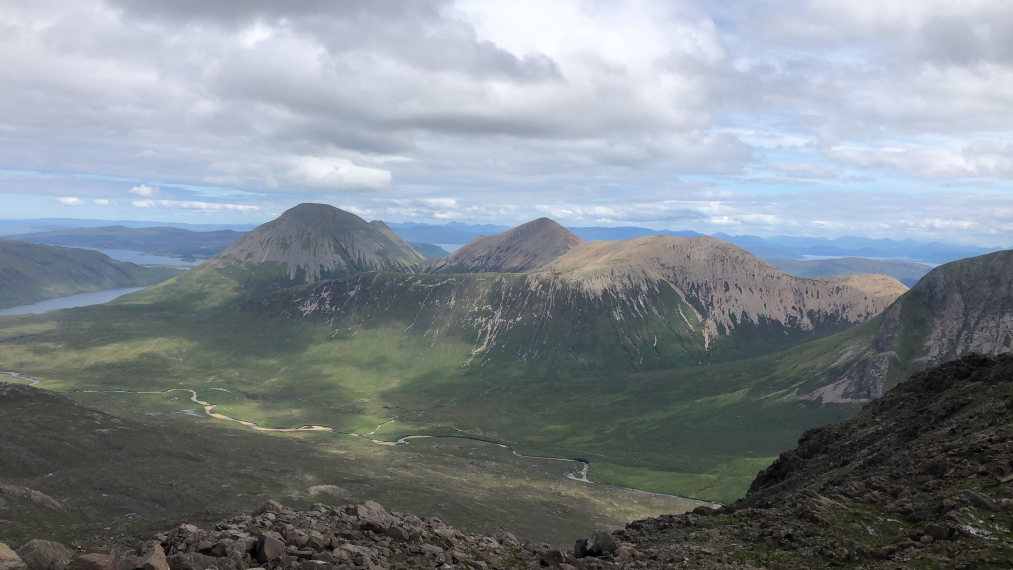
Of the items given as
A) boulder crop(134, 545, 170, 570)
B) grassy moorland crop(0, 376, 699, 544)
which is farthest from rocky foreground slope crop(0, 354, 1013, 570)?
grassy moorland crop(0, 376, 699, 544)

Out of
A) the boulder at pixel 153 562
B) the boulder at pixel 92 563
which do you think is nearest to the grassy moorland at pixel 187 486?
the boulder at pixel 92 563

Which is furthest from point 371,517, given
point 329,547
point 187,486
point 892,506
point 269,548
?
point 187,486

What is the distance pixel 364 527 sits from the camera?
157 feet

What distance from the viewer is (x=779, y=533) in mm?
44031

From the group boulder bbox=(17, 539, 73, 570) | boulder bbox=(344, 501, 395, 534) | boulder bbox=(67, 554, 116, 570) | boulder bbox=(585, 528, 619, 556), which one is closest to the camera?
boulder bbox=(67, 554, 116, 570)

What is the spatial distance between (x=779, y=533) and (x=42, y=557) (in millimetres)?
48433

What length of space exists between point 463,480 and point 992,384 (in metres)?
153

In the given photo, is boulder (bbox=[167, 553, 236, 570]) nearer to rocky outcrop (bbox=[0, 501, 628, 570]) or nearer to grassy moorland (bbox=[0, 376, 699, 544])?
rocky outcrop (bbox=[0, 501, 628, 570])

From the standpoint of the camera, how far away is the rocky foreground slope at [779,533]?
3388 centimetres

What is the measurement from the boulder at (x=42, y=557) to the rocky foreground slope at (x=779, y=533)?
68 millimetres

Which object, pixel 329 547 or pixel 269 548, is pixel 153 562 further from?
pixel 329 547

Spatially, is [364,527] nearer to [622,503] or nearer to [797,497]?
[797,497]

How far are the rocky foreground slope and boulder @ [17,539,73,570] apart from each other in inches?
2.7

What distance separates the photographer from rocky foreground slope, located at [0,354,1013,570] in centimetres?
3388
